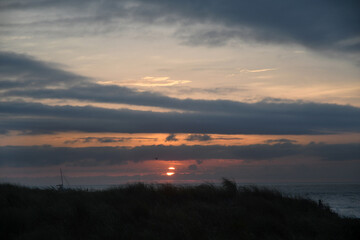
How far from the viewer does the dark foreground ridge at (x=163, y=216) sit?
1429cm

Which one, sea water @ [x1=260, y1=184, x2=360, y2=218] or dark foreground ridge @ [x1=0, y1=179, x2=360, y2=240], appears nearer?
dark foreground ridge @ [x1=0, y1=179, x2=360, y2=240]

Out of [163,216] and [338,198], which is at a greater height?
[163,216]

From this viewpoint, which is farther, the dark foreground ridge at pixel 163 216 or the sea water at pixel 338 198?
the sea water at pixel 338 198

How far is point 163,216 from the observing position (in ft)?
51.5

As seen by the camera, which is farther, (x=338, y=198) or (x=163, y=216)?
(x=338, y=198)

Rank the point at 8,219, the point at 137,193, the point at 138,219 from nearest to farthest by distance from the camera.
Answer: the point at 8,219 < the point at 138,219 < the point at 137,193

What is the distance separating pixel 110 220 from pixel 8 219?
394 cm

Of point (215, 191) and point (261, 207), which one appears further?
point (215, 191)

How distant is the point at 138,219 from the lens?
51.7 feet

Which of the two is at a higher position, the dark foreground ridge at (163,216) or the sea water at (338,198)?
the dark foreground ridge at (163,216)

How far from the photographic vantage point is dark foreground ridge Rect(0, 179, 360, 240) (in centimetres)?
1429

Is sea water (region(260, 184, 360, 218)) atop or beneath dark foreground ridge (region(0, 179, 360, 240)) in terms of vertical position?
beneath

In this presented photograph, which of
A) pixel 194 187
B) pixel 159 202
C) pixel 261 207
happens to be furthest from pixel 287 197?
pixel 159 202

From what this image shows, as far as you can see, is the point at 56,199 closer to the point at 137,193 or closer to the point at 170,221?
the point at 137,193
